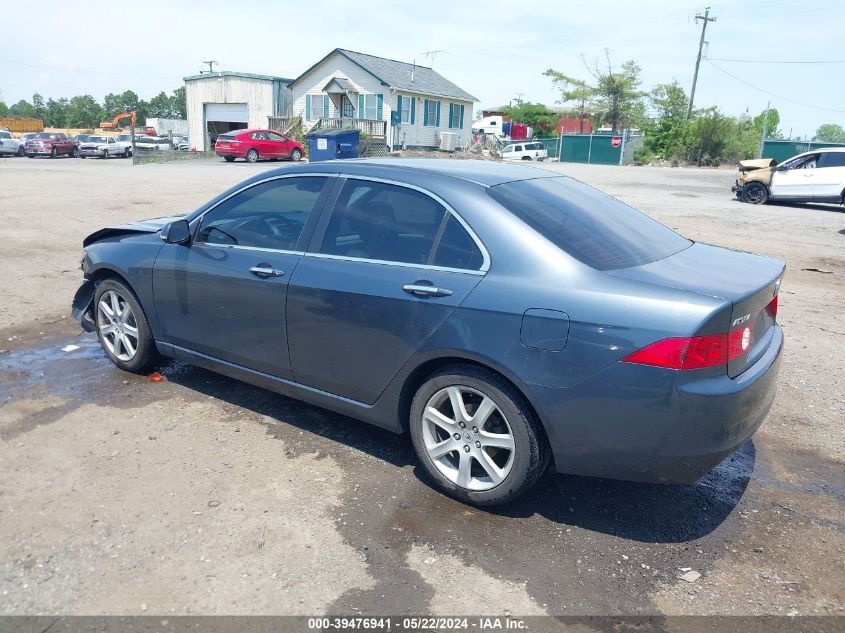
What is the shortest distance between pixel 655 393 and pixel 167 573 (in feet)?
7.37

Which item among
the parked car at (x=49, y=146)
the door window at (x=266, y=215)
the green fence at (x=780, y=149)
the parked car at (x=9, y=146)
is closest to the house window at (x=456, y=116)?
the green fence at (x=780, y=149)

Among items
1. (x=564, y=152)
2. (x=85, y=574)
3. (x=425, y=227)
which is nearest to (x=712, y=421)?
(x=425, y=227)

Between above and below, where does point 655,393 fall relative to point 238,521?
above

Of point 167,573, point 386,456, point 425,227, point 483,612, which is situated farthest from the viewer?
point 386,456

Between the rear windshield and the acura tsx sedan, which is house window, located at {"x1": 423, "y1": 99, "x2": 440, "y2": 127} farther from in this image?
the rear windshield

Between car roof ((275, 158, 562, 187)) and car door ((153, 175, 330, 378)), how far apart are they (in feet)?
0.53

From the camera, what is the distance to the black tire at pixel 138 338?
4.90 metres

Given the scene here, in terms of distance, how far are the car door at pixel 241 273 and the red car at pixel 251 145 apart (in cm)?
2981

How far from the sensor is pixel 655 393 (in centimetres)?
287

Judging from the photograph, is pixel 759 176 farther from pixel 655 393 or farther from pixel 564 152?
pixel 564 152

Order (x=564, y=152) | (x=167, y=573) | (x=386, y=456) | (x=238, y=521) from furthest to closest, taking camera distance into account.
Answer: (x=564, y=152), (x=386, y=456), (x=238, y=521), (x=167, y=573)

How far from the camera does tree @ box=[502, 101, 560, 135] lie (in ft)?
232

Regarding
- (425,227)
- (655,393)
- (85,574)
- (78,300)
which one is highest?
(425,227)

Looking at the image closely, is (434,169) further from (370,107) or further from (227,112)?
(227,112)
